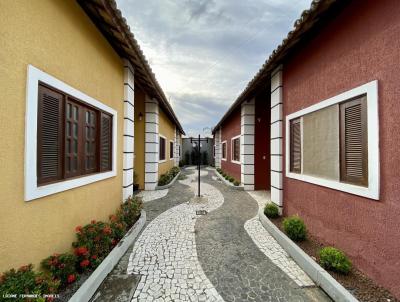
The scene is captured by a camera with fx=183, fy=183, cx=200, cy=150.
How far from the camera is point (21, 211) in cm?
211

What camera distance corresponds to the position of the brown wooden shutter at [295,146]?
4465 mm

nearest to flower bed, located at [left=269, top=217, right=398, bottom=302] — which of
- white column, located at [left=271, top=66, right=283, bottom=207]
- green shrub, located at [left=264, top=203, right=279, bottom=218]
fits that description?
green shrub, located at [left=264, top=203, right=279, bottom=218]

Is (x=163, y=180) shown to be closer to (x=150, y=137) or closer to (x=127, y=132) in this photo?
(x=150, y=137)

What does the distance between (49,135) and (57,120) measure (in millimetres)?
277

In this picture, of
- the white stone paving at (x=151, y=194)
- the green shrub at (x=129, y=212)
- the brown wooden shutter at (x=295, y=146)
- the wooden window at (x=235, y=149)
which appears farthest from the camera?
the wooden window at (x=235, y=149)

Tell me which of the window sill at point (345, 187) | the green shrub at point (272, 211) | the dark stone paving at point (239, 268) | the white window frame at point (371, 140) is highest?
the white window frame at point (371, 140)

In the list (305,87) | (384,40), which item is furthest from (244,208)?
(384,40)

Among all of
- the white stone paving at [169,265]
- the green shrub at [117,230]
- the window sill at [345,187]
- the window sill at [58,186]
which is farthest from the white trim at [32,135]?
the window sill at [345,187]

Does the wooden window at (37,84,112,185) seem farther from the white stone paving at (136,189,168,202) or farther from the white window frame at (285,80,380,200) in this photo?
the white window frame at (285,80,380,200)

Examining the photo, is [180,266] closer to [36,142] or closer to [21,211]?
[21,211]

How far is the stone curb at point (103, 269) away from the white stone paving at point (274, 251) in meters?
2.65

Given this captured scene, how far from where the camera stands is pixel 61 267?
2387 mm

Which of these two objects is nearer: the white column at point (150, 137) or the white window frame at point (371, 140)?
the white window frame at point (371, 140)

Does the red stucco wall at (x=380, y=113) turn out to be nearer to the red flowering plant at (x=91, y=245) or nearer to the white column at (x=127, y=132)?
the red flowering plant at (x=91, y=245)
